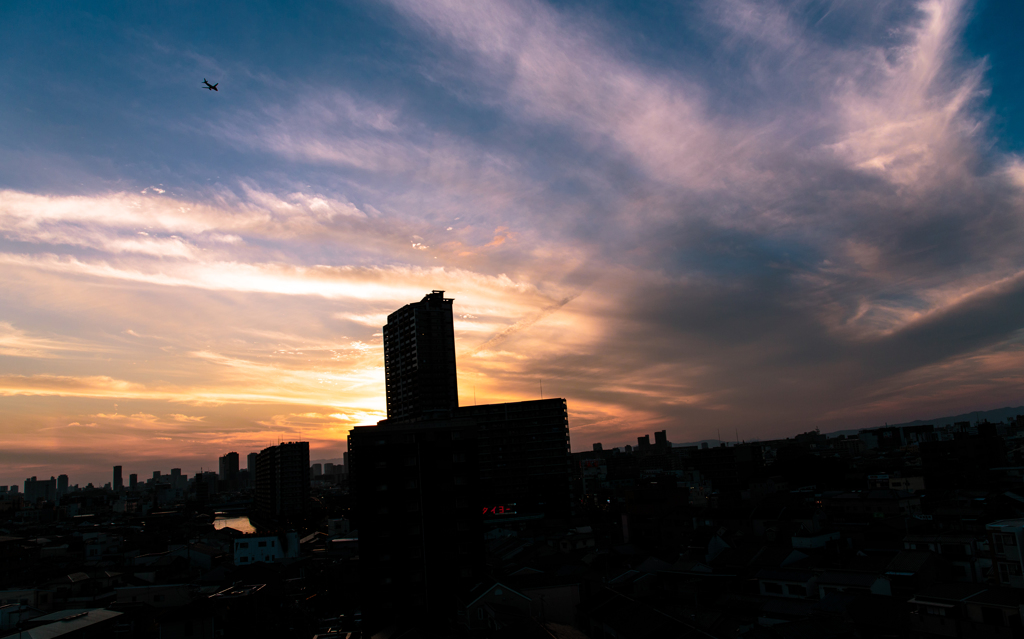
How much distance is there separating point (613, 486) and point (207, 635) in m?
85.2

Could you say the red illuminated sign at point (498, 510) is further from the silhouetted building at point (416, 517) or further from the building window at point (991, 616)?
the building window at point (991, 616)

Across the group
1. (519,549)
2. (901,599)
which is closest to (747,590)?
(901,599)

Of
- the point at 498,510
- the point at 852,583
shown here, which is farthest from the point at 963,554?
the point at 498,510

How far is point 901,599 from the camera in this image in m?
28.0

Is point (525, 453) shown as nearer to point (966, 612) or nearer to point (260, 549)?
point (260, 549)

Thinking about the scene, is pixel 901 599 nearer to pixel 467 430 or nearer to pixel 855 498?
pixel 467 430

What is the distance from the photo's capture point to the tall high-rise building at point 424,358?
89.3 meters

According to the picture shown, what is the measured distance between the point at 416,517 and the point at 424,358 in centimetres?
5778

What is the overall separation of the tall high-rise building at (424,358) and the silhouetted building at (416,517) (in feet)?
175

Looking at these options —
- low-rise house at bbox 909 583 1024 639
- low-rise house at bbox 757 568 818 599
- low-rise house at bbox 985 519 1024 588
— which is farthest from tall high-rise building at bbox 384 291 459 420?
Answer: low-rise house at bbox 985 519 1024 588

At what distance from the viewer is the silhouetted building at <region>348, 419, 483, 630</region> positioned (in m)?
31.8

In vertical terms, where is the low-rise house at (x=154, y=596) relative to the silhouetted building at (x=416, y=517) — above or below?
below

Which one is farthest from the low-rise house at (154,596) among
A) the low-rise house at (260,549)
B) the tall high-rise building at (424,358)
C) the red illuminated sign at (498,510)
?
the tall high-rise building at (424,358)

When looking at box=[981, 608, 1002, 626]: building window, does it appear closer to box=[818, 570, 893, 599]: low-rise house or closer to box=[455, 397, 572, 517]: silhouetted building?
box=[818, 570, 893, 599]: low-rise house
